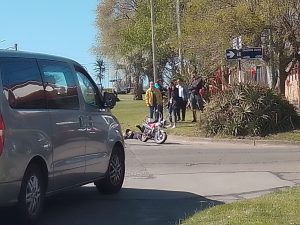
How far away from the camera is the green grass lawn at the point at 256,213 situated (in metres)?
6.91

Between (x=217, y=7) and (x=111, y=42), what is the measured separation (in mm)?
43405

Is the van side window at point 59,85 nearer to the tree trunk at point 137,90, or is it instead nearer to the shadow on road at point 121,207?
the shadow on road at point 121,207

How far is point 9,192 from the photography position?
6.85m

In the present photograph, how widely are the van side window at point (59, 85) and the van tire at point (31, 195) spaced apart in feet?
3.02

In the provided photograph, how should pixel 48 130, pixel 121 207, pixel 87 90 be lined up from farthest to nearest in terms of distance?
pixel 87 90 < pixel 121 207 < pixel 48 130

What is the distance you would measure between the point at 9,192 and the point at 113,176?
10.6 ft

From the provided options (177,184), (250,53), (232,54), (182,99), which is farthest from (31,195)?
(182,99)

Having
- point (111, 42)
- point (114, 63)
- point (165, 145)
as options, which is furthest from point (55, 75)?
point (114, 63)

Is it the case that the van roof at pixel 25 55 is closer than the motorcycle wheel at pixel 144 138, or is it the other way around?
the van roof at pixel 25 55

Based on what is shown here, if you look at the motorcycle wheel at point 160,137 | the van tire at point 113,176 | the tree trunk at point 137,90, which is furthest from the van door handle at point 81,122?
the tree trunk at point 137,90

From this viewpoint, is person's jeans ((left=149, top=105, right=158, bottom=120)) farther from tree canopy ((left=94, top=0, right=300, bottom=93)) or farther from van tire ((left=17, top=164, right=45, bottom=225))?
van tire ((left=17, top=164, right=45, bottom=225))

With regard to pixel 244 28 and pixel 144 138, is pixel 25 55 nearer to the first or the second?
pixel 144 138

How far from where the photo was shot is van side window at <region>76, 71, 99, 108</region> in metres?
9.04

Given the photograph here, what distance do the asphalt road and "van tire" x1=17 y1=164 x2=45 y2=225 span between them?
0.72ft
